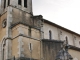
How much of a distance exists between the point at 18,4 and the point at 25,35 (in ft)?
20.0

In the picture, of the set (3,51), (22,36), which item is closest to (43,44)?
(22,36)

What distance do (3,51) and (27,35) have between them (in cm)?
447

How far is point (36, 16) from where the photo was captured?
2770cm

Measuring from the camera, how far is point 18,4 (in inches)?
1094

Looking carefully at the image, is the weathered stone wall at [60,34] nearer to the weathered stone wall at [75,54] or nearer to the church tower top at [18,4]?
the church tower top at [18,4]

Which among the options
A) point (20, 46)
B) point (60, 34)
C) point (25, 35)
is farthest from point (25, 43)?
point (60, 34)

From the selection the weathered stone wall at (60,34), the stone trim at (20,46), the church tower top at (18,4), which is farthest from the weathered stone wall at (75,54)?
the church tower top at (18,4)

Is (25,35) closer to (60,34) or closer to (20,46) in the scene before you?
(20,46)

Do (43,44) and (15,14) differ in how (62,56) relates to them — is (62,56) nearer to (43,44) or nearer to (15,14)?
(43,44)

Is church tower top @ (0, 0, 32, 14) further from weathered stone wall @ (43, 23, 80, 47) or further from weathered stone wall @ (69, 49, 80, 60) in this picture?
weathered stone wall @ (69, 49, 80, 60)

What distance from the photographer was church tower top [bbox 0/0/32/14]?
2719 cm

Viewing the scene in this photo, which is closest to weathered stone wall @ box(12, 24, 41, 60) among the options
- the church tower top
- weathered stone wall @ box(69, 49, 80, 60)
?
the church tower top

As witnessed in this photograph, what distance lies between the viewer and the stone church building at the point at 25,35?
23734 mm

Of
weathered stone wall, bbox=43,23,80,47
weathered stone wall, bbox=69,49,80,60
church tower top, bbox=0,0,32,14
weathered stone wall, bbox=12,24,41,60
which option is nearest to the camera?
weathered stone wall, bbox=12,24,41,60
